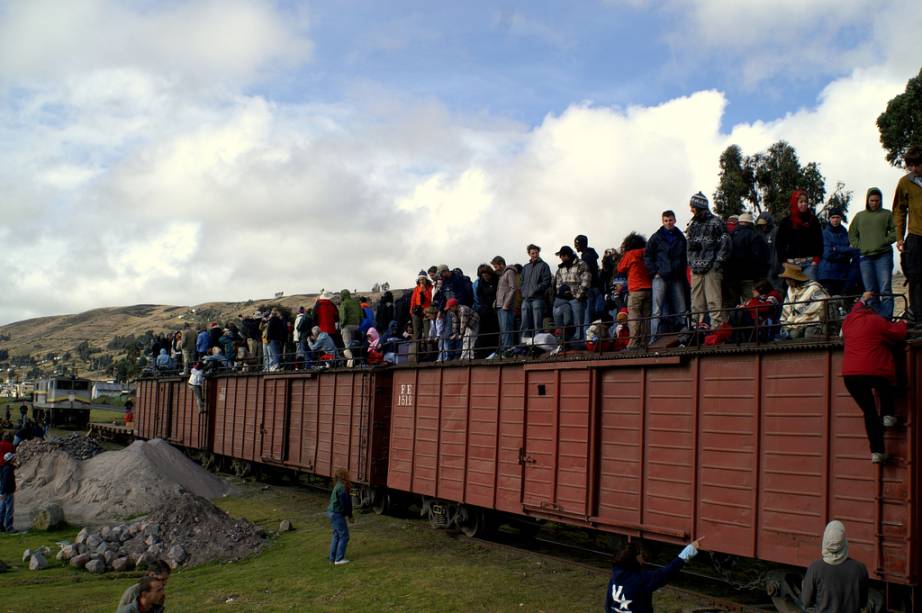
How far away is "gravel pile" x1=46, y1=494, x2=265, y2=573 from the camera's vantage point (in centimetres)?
1515

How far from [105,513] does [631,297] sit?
1529 cm

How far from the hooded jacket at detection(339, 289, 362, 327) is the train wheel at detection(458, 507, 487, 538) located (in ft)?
23.8

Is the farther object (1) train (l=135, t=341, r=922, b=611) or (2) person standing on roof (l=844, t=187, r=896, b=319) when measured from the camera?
(2) person standing on roof (l=844, t=187, r=896, b=319)

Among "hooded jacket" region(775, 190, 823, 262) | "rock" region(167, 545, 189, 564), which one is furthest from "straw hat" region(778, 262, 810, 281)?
"rock" region(167, 545, 189, 564)

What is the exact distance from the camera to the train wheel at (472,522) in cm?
1492

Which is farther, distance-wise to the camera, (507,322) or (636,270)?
(507,322)

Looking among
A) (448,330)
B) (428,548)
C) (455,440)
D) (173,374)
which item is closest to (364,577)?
(428,548)

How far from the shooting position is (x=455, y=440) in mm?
15148

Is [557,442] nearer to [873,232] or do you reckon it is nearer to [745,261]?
[745,261]

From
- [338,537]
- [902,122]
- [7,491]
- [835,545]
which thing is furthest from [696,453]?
[902,122]

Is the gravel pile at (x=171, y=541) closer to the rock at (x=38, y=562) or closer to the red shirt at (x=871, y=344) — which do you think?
the rock at (x=38, y=562)

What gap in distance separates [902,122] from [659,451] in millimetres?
26003

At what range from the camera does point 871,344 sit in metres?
8.15

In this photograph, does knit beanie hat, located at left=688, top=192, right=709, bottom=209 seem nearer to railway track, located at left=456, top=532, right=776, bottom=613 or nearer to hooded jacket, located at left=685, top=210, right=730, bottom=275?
hooded jacket, located at left=685, top=210, right=730, bottom=275
